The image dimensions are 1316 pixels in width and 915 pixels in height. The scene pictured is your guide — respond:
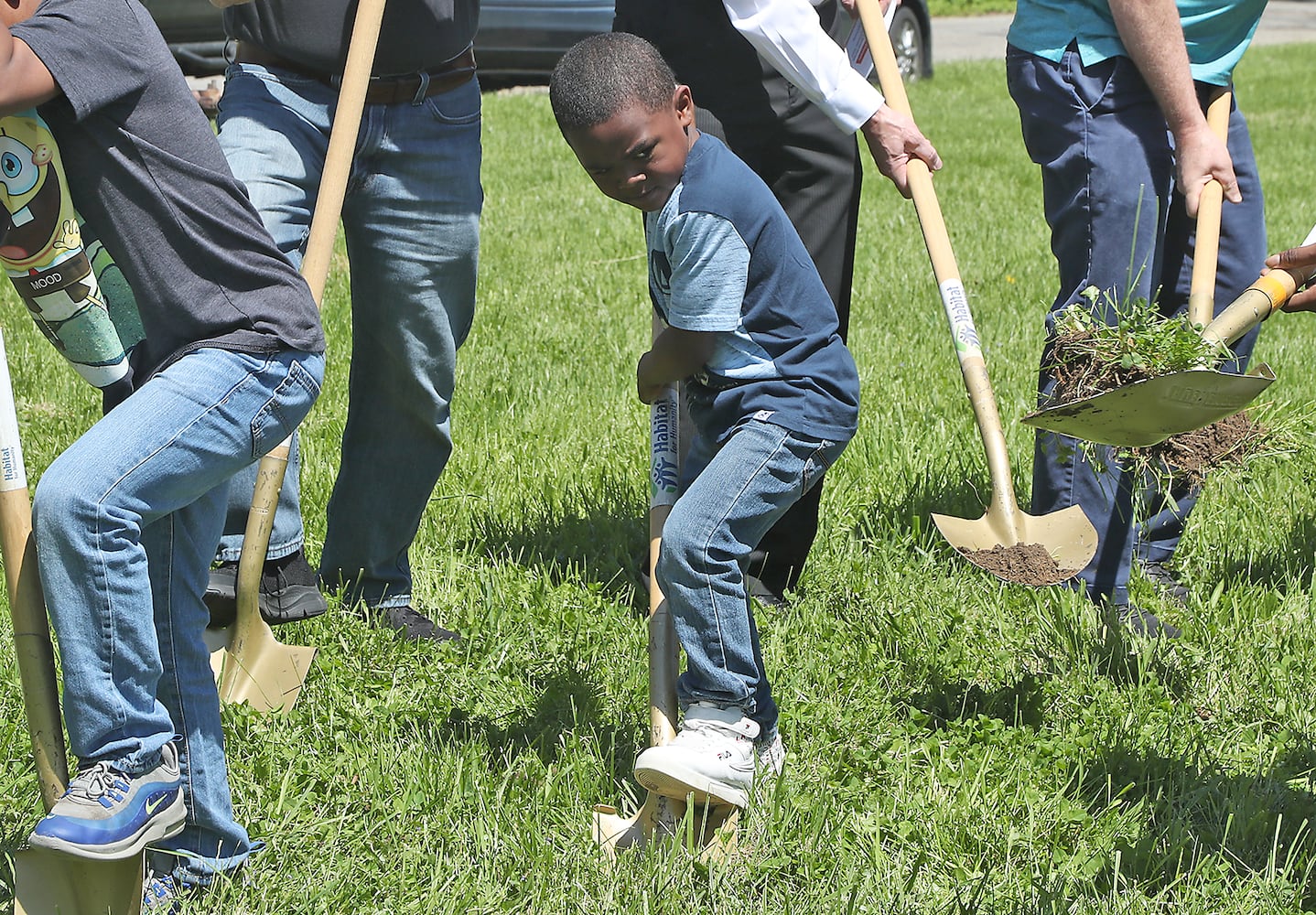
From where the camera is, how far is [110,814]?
2.04 metres

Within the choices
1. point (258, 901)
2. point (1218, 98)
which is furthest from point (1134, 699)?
point (258, 901)

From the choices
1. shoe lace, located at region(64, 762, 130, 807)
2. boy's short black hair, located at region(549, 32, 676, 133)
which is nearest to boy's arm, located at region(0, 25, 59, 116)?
boy's short black hair, located at region(549, 32, 676, 133)

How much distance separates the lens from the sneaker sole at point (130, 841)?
1977 mm

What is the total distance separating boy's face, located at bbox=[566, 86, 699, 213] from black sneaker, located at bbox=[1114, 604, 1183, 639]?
5.74 feet

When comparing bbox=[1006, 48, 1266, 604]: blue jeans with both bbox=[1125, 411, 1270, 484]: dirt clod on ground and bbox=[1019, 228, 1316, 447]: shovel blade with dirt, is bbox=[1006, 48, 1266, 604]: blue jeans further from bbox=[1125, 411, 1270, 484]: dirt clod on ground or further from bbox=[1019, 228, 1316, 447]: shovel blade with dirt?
bbox=[1019, 228, 1316, 447]: shovel blade with dirt

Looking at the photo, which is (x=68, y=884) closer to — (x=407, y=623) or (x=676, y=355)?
(x=676, y=355)

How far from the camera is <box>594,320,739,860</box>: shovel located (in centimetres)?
260

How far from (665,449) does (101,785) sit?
1225 millimetres

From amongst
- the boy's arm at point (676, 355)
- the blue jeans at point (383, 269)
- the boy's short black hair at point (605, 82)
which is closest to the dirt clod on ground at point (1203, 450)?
the boy's arm at point (676, 355)

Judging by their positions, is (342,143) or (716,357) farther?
(342,143)

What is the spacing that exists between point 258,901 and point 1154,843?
1.67m

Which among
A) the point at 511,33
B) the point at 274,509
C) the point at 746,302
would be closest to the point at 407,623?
the point at 274,509

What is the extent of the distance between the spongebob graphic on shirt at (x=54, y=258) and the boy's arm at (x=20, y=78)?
64mm

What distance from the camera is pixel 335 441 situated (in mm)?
4691
